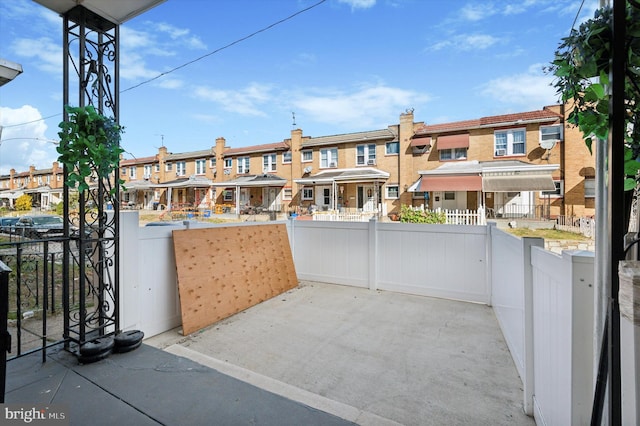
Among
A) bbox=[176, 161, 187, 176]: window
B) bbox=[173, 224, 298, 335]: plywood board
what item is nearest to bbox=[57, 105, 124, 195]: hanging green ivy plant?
bbox=[173, 224, 298, 335]: plywood board

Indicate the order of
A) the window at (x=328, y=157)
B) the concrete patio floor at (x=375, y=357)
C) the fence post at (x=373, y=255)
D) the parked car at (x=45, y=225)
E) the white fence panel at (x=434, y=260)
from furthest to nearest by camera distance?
the window at (x=328, y=157) < the parked car at (x=45, y=225) < the fence post at (x=373, y=255) < the white fence panel at (x=434, y=260) < the concrete patio floor at (x=375, y=357)

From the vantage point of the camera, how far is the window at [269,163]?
82.4ft

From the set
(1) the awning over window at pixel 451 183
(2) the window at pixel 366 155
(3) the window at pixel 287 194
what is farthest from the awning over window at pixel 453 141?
(3) the window at pixel 287 194

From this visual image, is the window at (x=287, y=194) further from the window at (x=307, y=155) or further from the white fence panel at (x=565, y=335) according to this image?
the white fence panel at (x=565, y=335)

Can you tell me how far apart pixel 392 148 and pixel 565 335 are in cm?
1953

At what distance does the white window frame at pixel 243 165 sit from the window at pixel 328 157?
282 inches

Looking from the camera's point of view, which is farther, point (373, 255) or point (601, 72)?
point (373, 255)

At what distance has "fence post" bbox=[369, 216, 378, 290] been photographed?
613cm

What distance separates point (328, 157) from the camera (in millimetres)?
22609

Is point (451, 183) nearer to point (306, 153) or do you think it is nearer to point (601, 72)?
point (306, 153)

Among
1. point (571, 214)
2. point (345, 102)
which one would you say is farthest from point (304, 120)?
point (571, 214)

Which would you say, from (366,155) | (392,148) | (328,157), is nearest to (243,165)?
(328,157)

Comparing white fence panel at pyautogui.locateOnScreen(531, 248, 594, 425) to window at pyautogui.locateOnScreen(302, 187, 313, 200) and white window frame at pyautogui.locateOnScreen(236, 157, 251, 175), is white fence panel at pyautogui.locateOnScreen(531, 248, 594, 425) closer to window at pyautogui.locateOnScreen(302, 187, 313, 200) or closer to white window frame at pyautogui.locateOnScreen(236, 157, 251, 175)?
window at pyautogui.locateOnScreen(302, 187, 313, 200)

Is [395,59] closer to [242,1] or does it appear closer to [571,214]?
[242,1]
